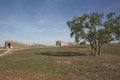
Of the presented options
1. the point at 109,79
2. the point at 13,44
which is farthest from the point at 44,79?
the point at 13,44

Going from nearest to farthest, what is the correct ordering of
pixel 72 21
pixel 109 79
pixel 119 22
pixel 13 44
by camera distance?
pixel 109 79, pixel 119 22, pixel 72 21, pixel 13 44

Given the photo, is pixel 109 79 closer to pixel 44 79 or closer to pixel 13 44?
pixel 44 79

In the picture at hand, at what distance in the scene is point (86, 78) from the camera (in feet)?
47.2

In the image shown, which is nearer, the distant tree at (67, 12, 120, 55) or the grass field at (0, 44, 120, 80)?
the grass field at (0, 44, 120, 80)

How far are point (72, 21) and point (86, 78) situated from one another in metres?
26.3

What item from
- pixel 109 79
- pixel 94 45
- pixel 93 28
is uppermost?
pixel 93 28

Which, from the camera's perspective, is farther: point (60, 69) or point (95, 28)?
point (95, 28)

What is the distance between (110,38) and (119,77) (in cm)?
2432

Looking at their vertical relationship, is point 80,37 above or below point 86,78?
above

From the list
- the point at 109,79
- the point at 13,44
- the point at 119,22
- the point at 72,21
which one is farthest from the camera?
the point at 13,44

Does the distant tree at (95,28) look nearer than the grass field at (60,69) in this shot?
No

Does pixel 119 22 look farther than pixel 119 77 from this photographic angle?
Yes

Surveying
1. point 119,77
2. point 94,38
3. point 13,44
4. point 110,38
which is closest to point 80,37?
point 94,38

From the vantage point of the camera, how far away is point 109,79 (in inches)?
547
